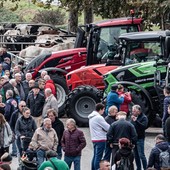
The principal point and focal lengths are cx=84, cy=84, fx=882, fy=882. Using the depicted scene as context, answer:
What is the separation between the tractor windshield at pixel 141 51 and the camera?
25.4 m

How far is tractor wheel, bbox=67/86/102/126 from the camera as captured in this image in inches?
1025

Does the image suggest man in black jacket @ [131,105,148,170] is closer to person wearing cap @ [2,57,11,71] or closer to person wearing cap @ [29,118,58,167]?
person wearing cap @ [29,118,58,167]

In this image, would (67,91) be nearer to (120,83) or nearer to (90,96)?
(90,96)

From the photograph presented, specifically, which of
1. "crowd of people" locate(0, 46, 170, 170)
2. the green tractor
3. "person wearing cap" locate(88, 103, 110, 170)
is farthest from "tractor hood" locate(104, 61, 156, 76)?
"person wearing cap" locate(88, 103, 110, 170)

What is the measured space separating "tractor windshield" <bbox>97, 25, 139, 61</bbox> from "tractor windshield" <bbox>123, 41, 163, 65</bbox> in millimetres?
2035

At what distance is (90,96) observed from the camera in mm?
26125

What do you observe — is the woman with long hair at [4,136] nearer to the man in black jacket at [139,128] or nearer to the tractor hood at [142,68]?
the man in black jacket at [139,128]

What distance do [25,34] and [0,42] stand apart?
173 cm

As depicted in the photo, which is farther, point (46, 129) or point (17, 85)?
point (17, 85)

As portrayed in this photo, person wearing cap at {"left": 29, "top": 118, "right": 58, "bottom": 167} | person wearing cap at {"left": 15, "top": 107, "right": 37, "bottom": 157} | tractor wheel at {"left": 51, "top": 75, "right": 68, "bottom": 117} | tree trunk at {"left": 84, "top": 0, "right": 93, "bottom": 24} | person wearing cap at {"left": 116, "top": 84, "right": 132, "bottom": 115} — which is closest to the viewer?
person wearing cap at {"left": 29, "top": 118, "right": 58, "bottom": 167}

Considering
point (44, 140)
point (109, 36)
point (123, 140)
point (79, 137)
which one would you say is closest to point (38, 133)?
point (44, 140)

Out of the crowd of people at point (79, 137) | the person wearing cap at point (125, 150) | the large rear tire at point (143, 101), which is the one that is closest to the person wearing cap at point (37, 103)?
the crowd of people at point (79, 137)

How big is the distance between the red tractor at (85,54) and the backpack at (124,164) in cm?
1029

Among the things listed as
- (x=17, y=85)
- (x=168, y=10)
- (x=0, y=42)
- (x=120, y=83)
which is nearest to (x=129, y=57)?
(x=120, y=83)
